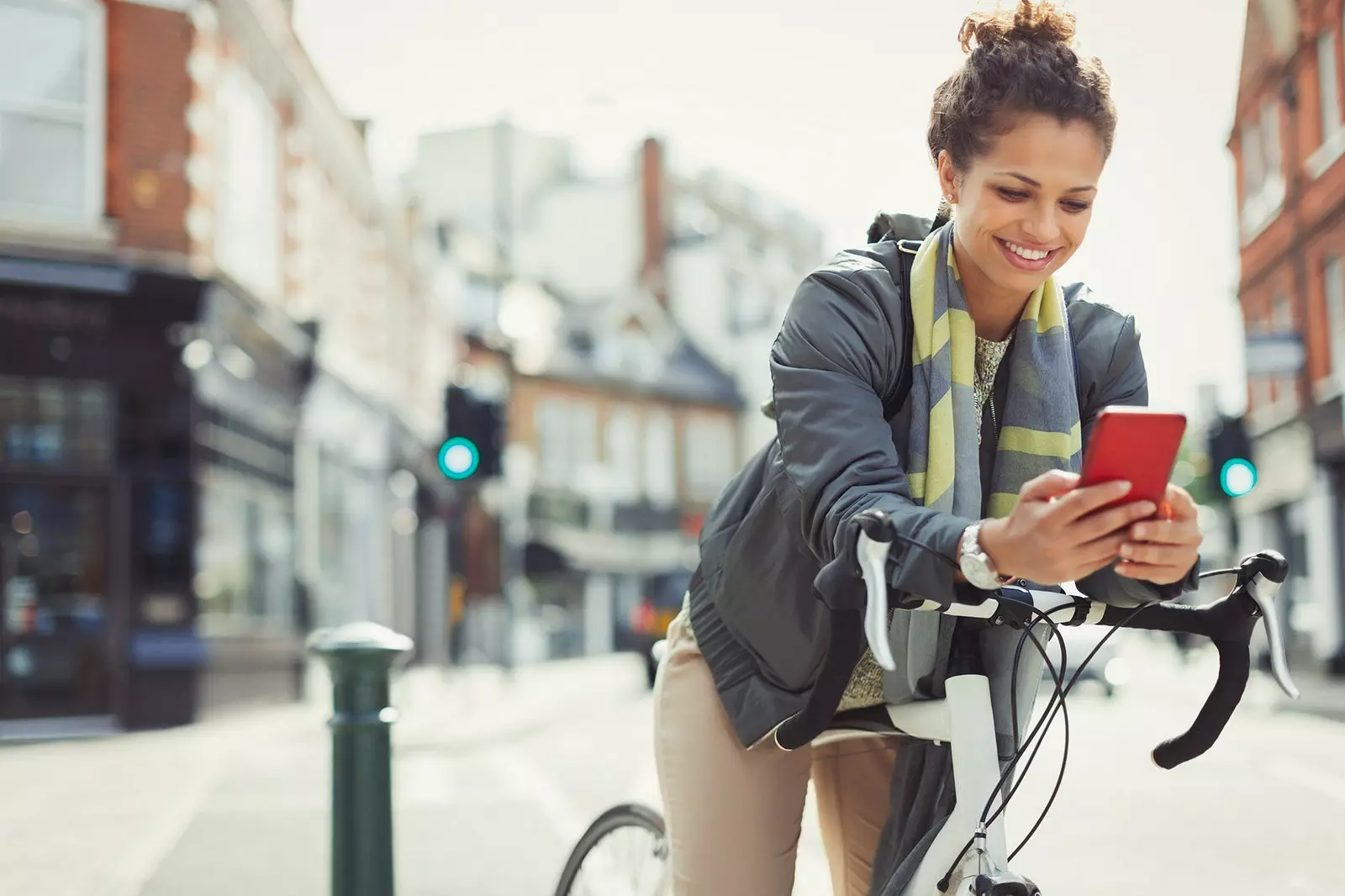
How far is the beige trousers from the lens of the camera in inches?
95.2

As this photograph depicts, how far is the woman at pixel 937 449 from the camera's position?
1.70 metres

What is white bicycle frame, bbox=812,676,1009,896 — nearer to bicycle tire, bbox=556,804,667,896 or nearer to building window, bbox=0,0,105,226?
bicycle tire, bbox=556,804,667,896

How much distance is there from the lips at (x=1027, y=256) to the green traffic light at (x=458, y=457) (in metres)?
12.9

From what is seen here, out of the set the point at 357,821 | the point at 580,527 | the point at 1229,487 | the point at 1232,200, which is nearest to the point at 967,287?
the point at 357,821

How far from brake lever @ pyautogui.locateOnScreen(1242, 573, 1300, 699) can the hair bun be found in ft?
2.40

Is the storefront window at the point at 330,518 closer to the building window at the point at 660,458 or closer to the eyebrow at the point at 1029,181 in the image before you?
the eyebrow at the point at 1029,181

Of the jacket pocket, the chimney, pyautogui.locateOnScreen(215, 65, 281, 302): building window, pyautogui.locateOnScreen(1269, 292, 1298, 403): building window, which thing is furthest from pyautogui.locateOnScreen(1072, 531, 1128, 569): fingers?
the chimney

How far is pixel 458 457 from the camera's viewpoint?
14703 mm

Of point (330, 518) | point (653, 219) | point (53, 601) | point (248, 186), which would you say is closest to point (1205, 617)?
point (53, 601)

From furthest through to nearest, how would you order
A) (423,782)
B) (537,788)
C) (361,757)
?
(423,782), (537,788), (361,757)

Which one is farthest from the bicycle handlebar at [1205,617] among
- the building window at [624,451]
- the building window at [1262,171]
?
the building window at [624,451]

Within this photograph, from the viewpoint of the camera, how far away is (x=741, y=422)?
4431 centimetres

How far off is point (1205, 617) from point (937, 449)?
440mm

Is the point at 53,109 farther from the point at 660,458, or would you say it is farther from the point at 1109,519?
the point at 660,458
